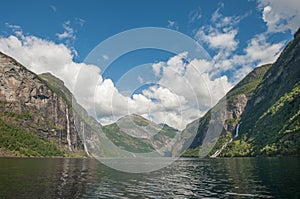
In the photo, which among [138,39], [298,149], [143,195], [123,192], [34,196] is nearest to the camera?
[34,196]

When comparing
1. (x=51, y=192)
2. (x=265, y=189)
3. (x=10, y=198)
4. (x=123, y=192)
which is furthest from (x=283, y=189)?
(x=10, y=198)

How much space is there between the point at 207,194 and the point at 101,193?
19.1m

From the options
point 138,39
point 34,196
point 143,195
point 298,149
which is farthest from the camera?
point 298,149

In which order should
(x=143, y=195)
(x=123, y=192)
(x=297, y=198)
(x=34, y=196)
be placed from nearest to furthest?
(x=297, y=198)
(x=34, y=196)
(x=143, y=195)
(x=123, y=192)

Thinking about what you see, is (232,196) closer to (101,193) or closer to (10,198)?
(101,193)

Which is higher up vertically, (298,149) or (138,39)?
(138,39)

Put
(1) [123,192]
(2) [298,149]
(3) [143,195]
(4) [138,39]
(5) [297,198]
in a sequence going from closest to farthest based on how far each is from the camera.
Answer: (5) [297,198], (3) [143,195], (1) [123,192], (4) [138,39], (2) [298,149]

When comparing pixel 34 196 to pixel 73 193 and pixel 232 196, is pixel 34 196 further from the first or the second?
pixel 232 196

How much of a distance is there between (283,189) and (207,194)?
13719 millimetres

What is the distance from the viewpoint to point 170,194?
51.0 metres

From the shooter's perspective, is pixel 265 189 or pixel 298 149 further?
pixel 298 149

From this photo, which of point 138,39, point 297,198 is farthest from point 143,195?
point 138,39

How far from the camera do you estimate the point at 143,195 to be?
163 feet

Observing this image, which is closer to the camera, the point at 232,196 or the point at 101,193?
the point at 232,196
